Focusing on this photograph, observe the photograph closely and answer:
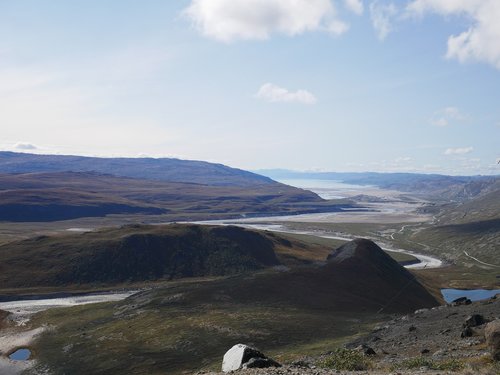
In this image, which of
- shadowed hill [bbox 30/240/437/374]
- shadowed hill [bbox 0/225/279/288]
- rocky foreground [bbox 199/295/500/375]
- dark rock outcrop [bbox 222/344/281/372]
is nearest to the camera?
rocky foreground [bbox 199/295/500/375]

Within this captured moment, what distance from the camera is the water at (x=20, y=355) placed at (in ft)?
233

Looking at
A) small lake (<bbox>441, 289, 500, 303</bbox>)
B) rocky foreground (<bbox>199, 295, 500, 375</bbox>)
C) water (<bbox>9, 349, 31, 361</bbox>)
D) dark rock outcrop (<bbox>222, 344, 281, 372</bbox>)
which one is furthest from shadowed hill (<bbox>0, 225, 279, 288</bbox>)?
dark rock outcrop (<bbox>222, 344, 281, 372</bbox>)

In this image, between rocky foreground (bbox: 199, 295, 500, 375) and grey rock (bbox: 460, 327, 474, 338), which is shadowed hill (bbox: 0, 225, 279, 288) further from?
grey rock (bbox: 460, 327, 474, 338)

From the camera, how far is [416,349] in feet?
152

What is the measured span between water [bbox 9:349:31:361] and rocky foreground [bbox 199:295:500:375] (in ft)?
151

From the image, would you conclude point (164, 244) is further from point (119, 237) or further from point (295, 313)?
point (295, 313)

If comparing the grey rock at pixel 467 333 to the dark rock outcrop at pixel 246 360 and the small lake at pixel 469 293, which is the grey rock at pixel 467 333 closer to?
the dark rock outcrop at pixel 246 360

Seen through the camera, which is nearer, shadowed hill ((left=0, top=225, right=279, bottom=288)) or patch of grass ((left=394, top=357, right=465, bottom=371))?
patch of grass ((left=394, top=357, right=465, bottom=371))

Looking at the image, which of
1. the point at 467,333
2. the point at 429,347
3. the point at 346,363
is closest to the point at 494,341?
the point at 346,363

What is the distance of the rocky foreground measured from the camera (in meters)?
29.7

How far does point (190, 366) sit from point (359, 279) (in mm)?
57695

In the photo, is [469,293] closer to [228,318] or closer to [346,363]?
[228,318]

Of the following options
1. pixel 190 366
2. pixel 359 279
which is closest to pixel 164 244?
pixel 359 279

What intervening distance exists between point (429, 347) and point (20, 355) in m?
59.6
